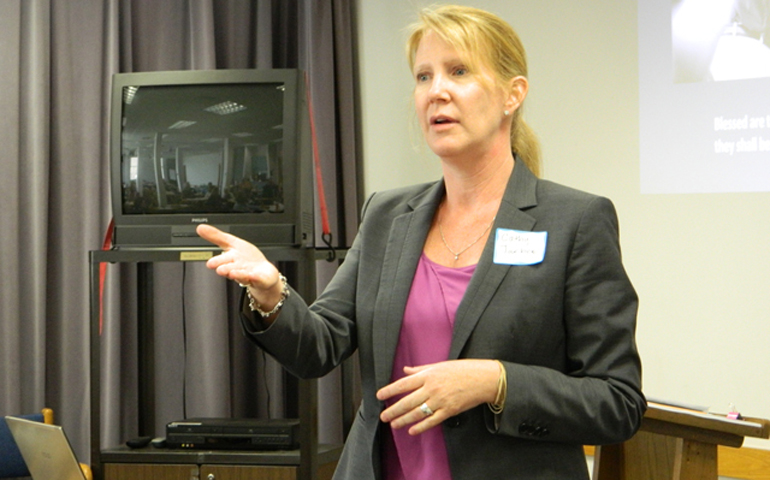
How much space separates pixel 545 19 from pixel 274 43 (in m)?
1.30

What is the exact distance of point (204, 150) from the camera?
9.25ft

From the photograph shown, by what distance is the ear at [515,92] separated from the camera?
4.58 feet

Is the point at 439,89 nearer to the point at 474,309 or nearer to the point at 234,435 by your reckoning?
the point at 474,309

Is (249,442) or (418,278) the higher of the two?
(418,278)

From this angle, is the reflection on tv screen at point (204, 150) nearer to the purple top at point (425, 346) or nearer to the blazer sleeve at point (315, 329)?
the blazer sleeve at point (315, 329)

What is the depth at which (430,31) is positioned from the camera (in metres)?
1.37

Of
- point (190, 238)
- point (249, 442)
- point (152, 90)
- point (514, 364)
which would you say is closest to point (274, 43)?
point (152, 90)

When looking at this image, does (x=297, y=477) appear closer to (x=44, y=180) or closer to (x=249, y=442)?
(x=249, y=442)

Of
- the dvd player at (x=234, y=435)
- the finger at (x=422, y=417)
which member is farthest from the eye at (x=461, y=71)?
the dvd player at (x=234, y=435)

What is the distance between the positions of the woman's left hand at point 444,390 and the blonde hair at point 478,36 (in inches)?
19.7

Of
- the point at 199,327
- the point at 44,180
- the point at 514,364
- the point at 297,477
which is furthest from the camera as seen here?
the point at 199,327

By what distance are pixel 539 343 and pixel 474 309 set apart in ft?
0.36

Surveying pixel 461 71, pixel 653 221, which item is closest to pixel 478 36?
pixel 461 71

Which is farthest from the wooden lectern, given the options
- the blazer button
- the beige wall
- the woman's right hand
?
the beige wall
